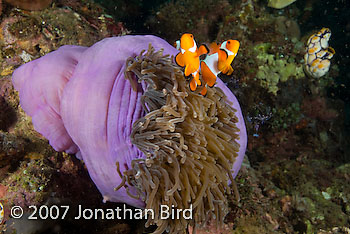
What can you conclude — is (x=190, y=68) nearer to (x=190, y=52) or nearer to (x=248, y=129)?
(x=190, y=52)

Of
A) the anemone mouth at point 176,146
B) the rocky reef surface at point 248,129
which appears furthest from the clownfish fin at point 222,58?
the rocky reef surface at point 248,129

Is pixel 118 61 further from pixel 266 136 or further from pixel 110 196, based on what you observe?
pixel 266 136

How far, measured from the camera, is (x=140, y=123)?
5.57 ft

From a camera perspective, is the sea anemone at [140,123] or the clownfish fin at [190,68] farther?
the sea anemone at [140,123]

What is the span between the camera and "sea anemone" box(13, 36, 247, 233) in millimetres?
1691

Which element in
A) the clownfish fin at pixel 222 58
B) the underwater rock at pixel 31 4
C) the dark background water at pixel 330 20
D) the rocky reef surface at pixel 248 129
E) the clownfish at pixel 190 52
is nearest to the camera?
the clownfish at pixel 190 52

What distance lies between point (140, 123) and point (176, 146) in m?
0.29

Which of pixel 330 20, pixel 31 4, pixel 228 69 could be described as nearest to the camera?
pixel 228 69

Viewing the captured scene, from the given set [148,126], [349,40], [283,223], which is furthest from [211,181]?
[349,40]

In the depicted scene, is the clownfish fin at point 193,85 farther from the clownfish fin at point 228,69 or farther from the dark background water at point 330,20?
the dark background water at point 330,20

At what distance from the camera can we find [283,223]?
2631 millimetres

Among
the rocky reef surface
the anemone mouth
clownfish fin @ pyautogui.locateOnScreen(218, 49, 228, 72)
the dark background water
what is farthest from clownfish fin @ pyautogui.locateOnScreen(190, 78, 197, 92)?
the dark background water

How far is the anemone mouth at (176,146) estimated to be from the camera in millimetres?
1664

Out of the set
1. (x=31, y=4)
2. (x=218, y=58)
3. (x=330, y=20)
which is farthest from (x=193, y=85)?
(x=330, y=20)
